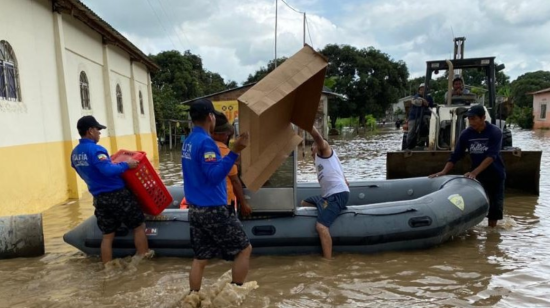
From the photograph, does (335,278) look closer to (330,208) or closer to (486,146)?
(330,208)

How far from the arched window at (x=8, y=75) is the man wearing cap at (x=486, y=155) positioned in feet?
22.7

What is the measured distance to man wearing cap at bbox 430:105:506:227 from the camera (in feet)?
17.0

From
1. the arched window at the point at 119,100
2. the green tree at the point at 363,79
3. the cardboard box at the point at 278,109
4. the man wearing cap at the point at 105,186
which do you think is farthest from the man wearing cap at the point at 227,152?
the green tree at the point at 363,79

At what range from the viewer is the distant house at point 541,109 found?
108ft

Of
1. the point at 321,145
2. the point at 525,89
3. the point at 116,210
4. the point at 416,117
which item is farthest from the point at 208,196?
the point at 525,89

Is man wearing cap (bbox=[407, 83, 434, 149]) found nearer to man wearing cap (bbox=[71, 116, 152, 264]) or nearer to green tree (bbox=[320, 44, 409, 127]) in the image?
man wearing cap (bbox=[71, 116, 152, 264])

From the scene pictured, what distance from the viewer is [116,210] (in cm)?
427

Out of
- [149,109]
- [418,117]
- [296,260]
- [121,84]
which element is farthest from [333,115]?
[296,260]

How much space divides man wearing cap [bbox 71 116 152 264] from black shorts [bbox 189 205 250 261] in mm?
1255

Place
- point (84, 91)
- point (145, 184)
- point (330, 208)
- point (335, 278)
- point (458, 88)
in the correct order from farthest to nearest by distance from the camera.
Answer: point (84, 91)
point (458, 88)
point (330, 208)
point (145, 184)
point (335, 278)

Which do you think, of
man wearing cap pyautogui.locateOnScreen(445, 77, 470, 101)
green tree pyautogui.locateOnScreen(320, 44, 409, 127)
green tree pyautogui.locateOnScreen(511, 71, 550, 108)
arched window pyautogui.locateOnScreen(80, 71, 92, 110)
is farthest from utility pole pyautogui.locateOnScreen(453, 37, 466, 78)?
green tree pyautogui.locateOnScreen(511, 71, 550, 108)

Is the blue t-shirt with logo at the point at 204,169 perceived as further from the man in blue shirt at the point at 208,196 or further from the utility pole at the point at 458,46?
the utility pole at the point at 458,46

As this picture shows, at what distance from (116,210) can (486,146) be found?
4.32m

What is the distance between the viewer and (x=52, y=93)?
854cm
